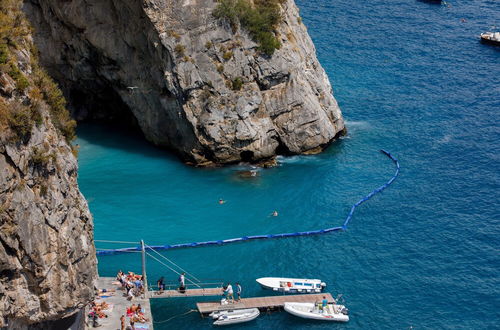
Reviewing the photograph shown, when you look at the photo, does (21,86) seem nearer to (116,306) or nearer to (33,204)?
(33,204)

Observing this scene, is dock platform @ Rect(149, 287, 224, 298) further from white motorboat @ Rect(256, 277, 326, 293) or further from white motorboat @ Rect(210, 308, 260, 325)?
white motorboat @ Rect(256, 277, 326, 293)

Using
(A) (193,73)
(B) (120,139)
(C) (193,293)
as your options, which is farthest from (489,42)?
(C) (193,293)

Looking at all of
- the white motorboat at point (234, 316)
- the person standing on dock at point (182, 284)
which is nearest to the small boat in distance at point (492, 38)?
the white motorboat at point (234, 316)

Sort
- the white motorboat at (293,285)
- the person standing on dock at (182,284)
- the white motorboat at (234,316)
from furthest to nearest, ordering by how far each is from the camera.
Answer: the white motorboat at (293,285) → the person standing on dock at (182,284) → the white motorboat at (234,316)

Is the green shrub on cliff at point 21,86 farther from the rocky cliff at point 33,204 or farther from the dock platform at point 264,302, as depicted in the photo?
the dock platform at point 264,302

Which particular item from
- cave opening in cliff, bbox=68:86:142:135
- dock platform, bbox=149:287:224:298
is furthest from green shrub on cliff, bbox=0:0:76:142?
cave opening in cliff, bbox=68:86:142:135

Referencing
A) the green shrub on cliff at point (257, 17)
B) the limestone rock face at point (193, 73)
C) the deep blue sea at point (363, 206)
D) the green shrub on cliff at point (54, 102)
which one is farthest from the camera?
the green shrub on cliff at point (257, 17)
